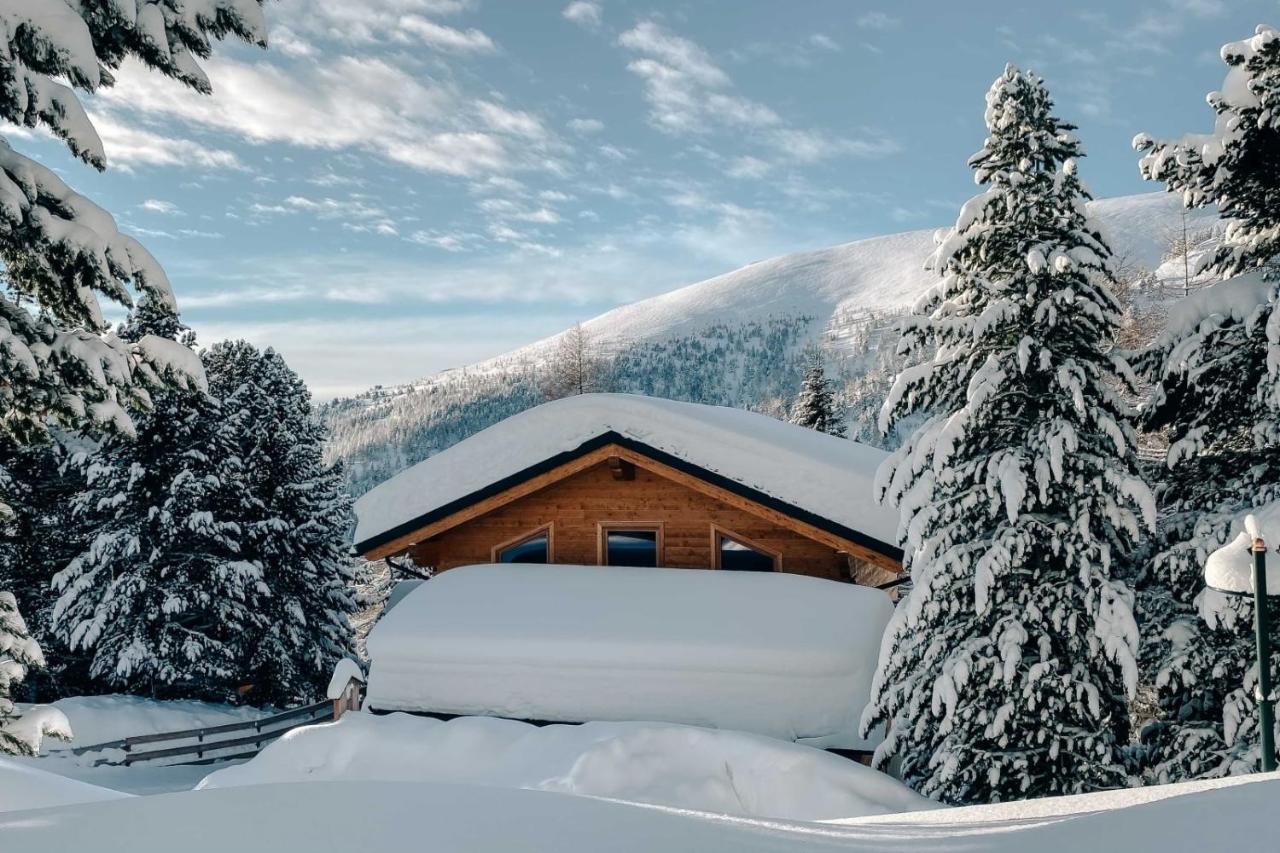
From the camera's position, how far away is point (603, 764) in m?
9.02

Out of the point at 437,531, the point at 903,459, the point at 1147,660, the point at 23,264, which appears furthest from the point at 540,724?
the point at 23,264

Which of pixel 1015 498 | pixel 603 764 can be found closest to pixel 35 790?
pixel 603 764

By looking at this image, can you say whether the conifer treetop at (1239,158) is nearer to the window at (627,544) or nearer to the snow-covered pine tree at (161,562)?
the window at (627,544)

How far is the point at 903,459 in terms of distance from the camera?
30.0ft

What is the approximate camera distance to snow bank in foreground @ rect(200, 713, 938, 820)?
28.3 feet

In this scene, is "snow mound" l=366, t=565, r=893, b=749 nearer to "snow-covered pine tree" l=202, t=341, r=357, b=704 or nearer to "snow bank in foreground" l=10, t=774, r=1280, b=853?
"snow bank in foreground" l=10, t=774, r=1280, b=853

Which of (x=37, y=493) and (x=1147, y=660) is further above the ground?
(x=37, y=493)

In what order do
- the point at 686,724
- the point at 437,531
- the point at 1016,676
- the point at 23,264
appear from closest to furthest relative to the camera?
the point at 23,264
the point at 1016,676
the point at 686,724
the point at 437,531

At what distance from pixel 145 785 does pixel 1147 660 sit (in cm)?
2084

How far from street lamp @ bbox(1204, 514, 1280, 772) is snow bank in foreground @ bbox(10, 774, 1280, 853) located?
1662 mm

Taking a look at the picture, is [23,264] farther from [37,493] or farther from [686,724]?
[37,493]

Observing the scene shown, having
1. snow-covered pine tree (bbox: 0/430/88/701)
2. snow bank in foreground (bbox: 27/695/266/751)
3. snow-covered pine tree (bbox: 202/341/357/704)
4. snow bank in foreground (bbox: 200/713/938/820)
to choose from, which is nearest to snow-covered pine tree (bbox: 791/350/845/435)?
snow-covered pine tree (bbox: 202/341/357/704)

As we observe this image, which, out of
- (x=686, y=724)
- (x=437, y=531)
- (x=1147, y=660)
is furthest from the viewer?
(x=437, y=531)

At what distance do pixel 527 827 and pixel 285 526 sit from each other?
23232mm
